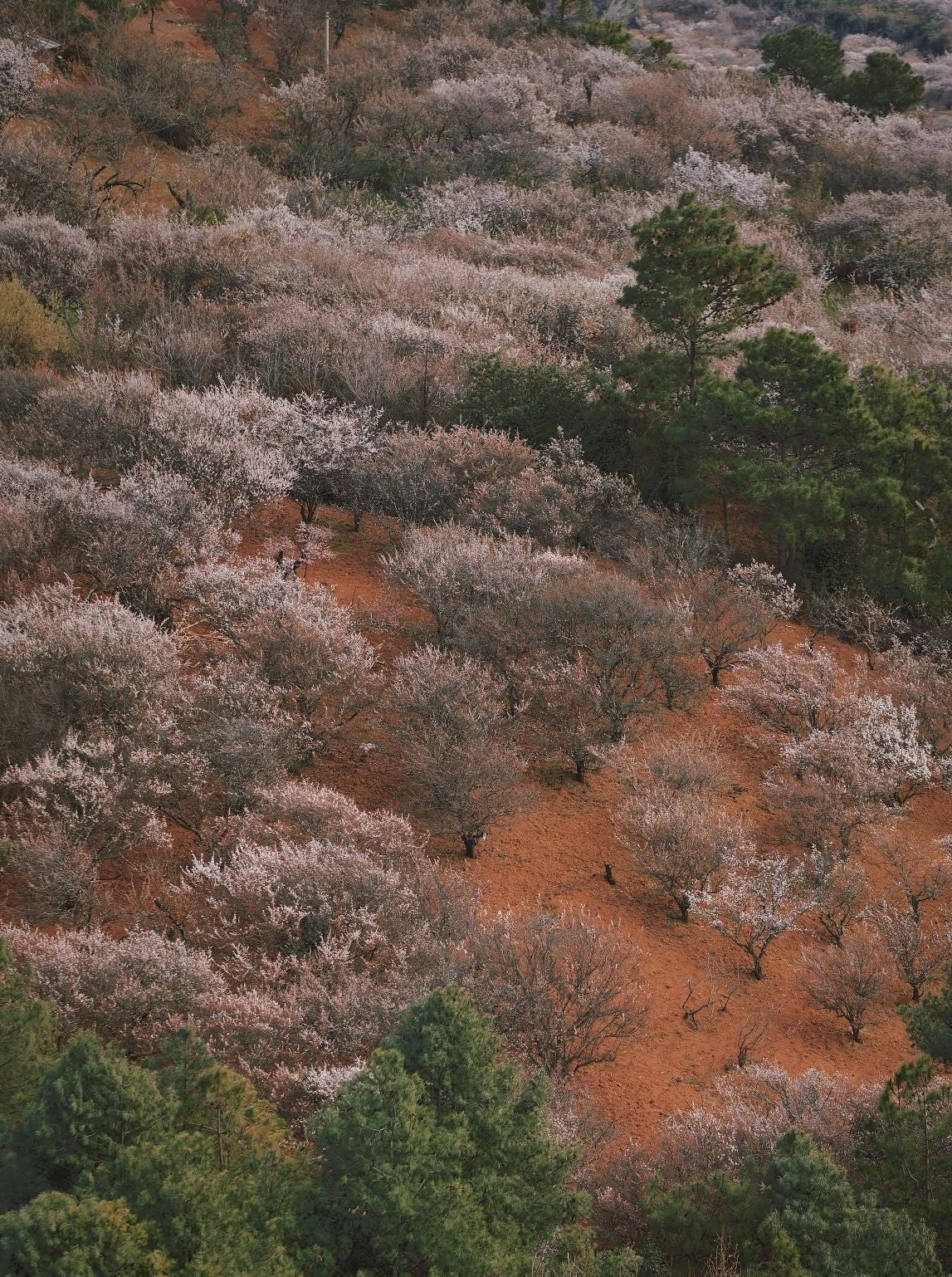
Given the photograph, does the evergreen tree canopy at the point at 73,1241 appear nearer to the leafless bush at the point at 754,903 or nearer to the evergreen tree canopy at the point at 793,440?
the leafless bush at the point at 754,903

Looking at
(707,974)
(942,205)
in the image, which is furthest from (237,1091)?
(942,205)

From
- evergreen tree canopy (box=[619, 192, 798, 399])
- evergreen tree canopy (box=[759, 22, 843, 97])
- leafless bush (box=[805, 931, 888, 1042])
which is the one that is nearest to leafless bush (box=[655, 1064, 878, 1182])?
leafless bush (box=[805, 931, 888, 1042])

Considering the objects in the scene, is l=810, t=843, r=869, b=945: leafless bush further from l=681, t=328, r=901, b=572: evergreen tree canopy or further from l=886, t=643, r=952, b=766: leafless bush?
l=681, t=328, r=901, b=572: evergreen tree canopy

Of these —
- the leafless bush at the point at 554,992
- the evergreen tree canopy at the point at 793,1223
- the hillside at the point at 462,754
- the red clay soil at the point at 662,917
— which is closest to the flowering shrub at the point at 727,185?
the hillside at the point at 462,754

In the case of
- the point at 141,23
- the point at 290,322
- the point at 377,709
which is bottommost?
the point at 377,709

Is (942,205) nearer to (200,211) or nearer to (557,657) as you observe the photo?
(200,211)
